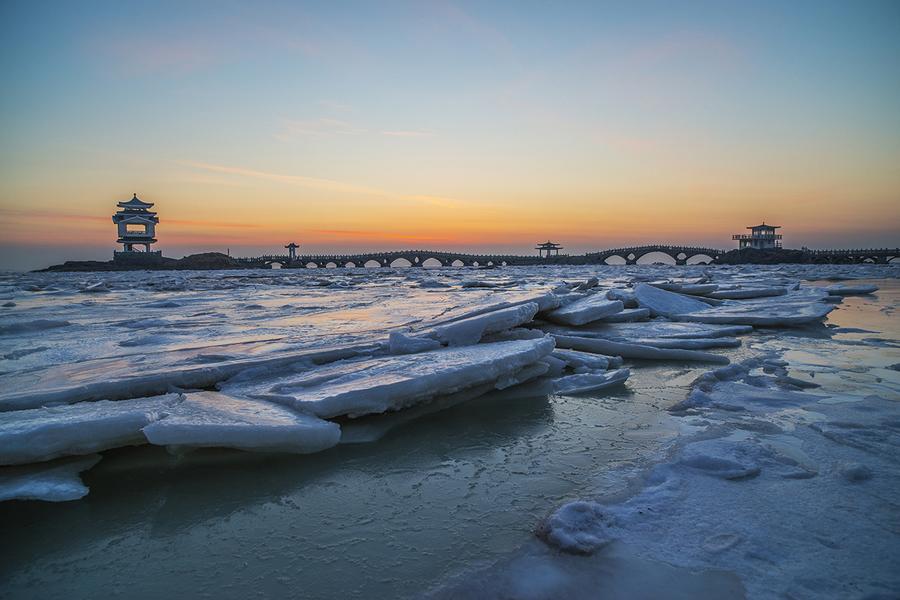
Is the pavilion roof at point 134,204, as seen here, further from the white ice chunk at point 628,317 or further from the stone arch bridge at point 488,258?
the white ice chunk at point 628,317

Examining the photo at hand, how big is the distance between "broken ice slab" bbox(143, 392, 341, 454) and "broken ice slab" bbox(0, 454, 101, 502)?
332 millimetres

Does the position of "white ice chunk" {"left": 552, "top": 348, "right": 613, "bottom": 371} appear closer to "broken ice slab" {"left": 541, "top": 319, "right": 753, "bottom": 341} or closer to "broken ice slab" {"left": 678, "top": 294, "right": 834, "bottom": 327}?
"broken ice slab" {"left": 541, "top": 319, "right": 753, "bottom": 341}

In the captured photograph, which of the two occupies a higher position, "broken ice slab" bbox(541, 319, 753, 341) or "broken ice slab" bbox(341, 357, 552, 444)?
"broken ice slab" bbox(541, 319, 753, 341)

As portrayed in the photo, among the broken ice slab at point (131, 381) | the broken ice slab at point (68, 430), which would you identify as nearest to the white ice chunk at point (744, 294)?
the broken ice slab at point (131, 381)

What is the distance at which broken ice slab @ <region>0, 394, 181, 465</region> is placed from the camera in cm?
203

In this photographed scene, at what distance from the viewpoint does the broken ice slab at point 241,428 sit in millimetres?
2109

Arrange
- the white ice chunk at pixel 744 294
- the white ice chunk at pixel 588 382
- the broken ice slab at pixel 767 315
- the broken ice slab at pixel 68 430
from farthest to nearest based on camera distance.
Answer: the white ice chunk at pixel 744 294
the broken ice slab at pixel 767 315
the white ice chunk at pixel 588 382
the broken ice slab at pixel 68 430

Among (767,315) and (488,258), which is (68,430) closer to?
(767,315)

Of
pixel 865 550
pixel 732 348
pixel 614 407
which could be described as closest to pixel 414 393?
pixel 614 407

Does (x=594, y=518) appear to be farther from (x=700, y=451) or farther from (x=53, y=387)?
(x=53, y=387)

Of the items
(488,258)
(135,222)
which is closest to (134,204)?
(135,222)

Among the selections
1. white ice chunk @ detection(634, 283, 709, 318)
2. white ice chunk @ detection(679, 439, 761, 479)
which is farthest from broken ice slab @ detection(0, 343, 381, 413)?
white ice chunk @ detection(634, 283, 709, 318)

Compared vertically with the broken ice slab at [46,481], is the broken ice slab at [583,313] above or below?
above

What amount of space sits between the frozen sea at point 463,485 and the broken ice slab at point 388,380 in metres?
0.02
